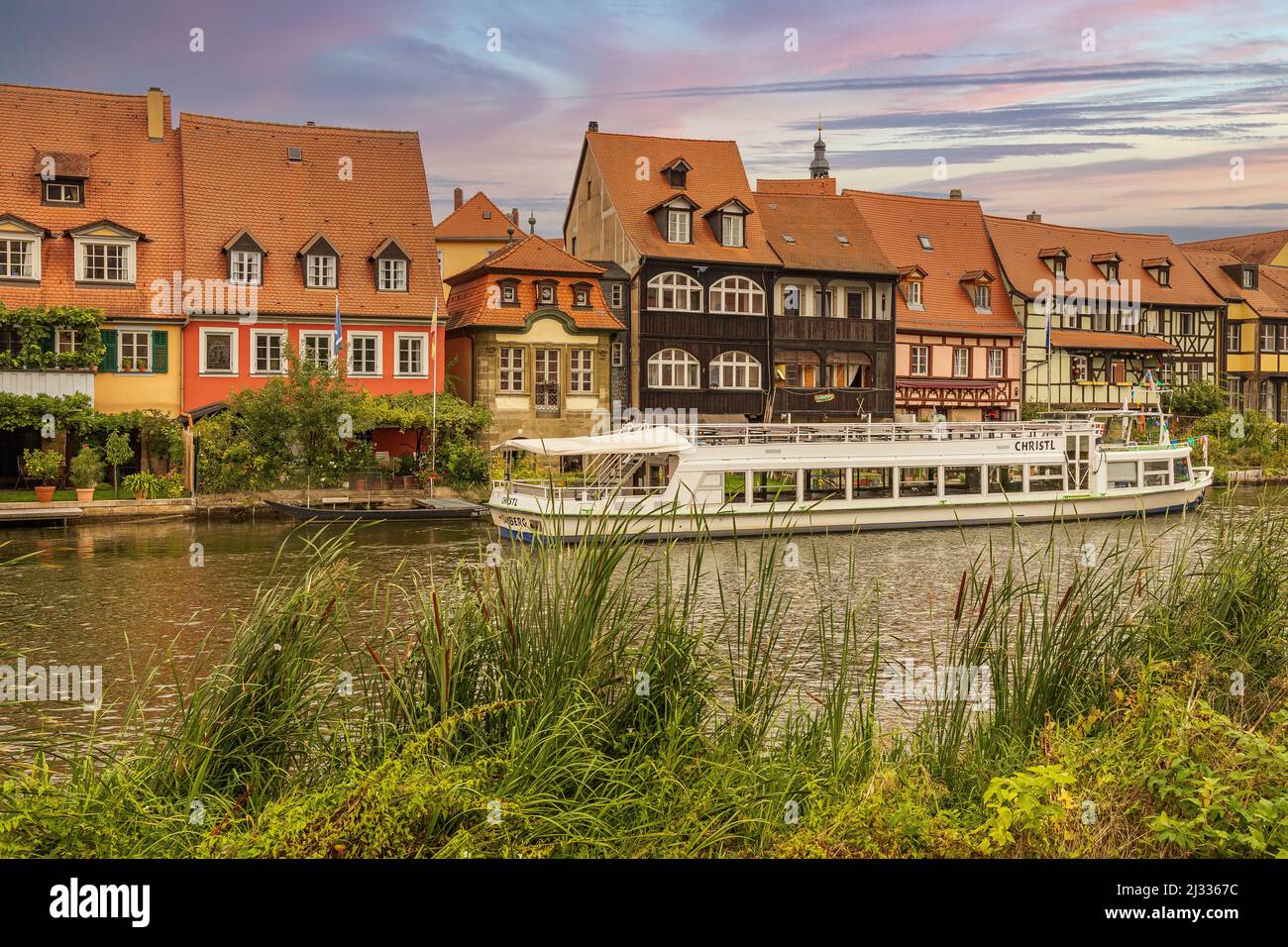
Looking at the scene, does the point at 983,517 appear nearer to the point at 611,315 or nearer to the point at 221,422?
the point at 611,315

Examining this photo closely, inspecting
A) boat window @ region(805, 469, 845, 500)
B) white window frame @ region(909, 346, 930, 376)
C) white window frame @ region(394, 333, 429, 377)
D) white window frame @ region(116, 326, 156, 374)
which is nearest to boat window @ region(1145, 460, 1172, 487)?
boat window @ region(805, 469, 845, 500)

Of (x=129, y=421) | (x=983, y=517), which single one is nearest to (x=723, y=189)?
(x=983, y=517)

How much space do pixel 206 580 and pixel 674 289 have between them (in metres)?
27.3

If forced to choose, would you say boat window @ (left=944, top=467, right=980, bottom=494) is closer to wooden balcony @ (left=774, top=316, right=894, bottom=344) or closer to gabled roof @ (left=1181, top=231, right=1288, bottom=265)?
wooden balcony @ (left=774, top=316, right=894, bottom=344)

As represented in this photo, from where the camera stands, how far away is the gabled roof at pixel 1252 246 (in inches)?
2827

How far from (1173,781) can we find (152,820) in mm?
4950

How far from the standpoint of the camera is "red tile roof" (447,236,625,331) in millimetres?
44188

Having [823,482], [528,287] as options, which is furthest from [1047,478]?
[528,287]

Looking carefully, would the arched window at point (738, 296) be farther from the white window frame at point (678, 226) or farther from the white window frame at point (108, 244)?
the white window frame at point (108, 244)

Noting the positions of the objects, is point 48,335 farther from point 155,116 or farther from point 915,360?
point 915,360

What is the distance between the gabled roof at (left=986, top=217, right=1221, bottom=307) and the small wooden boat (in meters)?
32.6

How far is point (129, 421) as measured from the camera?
37156mm

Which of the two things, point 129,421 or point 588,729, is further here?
point 129,421
